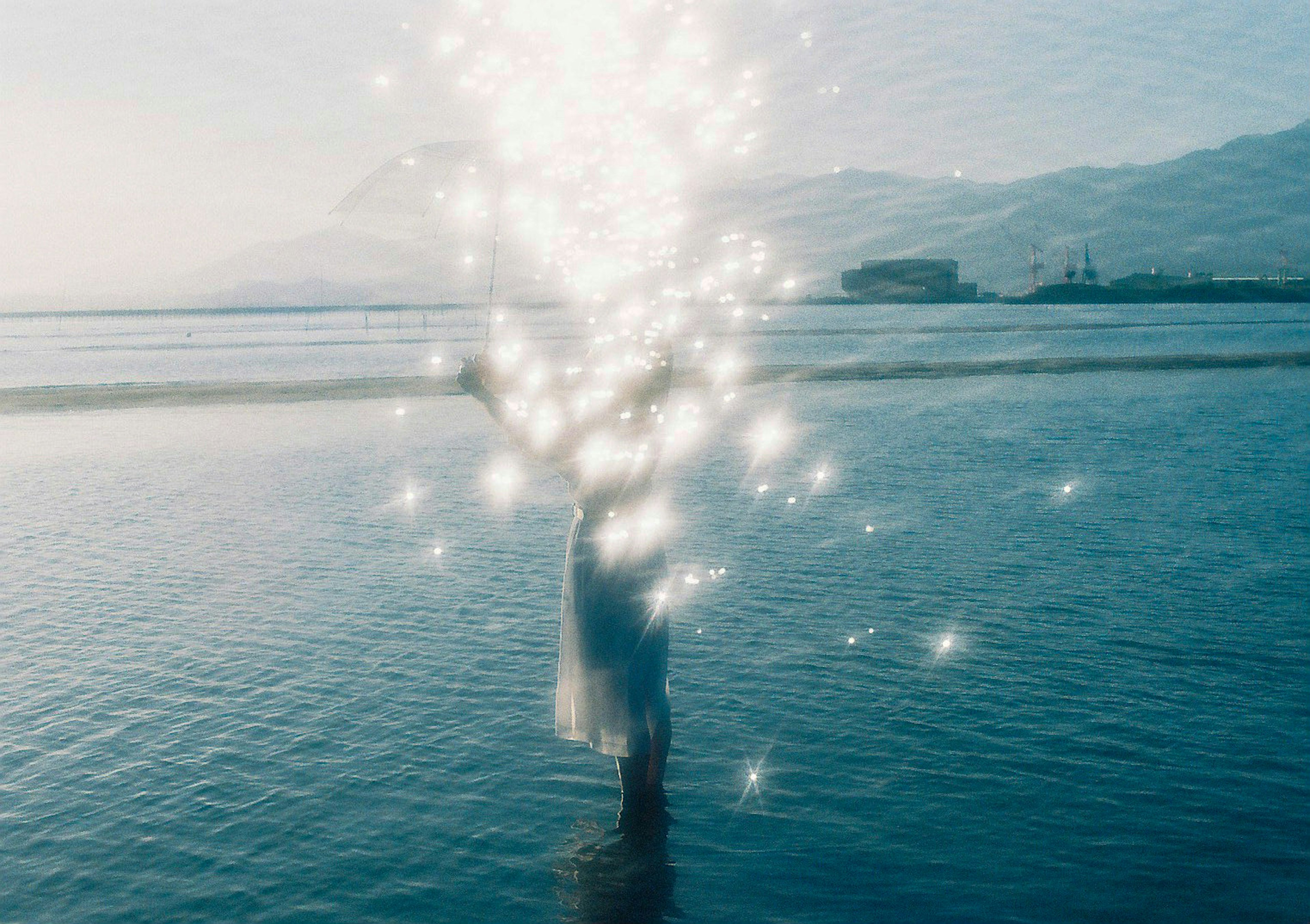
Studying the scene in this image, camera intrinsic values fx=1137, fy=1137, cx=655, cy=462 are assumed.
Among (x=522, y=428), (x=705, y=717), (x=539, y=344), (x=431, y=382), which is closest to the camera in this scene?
(x=522, y=428)

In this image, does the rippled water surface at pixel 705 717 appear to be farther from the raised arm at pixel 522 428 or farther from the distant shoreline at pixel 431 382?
the distant shoreline at pixel 431 382

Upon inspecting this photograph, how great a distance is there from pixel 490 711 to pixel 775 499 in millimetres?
9914

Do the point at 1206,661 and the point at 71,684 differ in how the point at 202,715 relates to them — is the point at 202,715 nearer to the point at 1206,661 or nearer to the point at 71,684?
the point at 71,684

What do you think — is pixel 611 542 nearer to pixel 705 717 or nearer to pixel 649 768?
pixel 649 768

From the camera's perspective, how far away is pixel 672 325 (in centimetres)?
559

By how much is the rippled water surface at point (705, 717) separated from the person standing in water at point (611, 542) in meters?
0.77

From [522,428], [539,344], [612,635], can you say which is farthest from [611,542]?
[539,344]

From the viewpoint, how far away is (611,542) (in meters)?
5.59

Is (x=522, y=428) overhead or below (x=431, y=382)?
overhead

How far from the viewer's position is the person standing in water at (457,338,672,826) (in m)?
5.45

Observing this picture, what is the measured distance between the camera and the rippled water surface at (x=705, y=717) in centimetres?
552

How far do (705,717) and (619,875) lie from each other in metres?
2.29

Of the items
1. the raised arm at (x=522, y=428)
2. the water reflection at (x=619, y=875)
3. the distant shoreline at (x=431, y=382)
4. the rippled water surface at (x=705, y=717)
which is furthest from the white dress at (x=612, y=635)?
the distant shoreline at (x=431, y=382)

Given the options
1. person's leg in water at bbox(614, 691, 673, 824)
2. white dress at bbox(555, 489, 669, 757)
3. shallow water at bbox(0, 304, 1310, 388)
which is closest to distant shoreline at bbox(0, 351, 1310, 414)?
shallow water at bbox(0, 304, 1310, 388)
